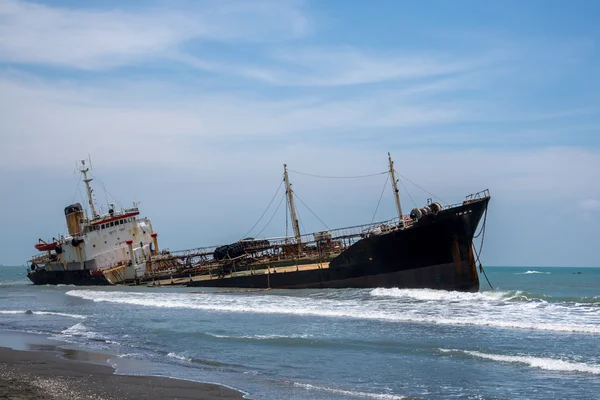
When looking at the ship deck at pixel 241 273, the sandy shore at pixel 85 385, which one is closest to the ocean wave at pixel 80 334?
the sandy shore at pixel 85 385

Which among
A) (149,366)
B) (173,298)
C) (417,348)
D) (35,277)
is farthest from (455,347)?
(35,277)

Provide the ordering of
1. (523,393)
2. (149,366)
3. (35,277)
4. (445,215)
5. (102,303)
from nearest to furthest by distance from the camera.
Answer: (523,393)
(149,366)
(445,215)
(102,303)
(35,277)

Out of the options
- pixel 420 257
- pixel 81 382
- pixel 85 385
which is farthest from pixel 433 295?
pixel 85 385

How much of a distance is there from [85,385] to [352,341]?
7.66 metres

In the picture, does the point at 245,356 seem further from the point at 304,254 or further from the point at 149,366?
the point at 304,254

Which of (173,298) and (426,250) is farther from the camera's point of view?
(173,298)

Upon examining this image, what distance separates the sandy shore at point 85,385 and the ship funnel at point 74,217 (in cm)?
3378

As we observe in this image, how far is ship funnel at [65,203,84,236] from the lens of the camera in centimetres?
4594

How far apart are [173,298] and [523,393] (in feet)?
74.4

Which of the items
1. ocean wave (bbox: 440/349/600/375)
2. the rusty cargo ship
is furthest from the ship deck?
ocean wave (bbox: 440/349/600/375)

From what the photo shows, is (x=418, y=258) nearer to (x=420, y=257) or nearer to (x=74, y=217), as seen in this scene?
(x=420, y=257)

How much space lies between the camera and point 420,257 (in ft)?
93.9

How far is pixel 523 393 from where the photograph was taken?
36.5 feet

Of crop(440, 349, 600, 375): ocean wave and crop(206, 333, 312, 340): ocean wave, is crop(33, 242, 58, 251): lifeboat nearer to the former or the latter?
crop(206, 333, 312, 340): ocean wave
